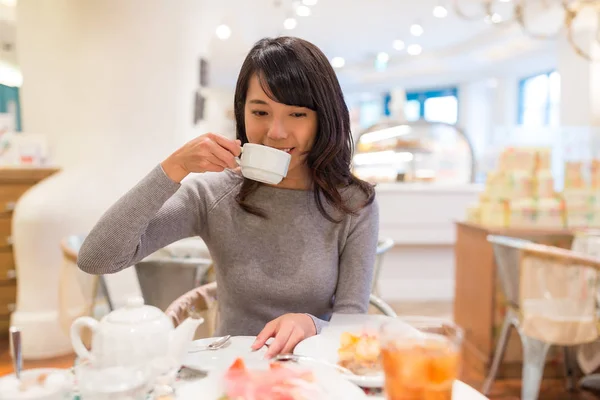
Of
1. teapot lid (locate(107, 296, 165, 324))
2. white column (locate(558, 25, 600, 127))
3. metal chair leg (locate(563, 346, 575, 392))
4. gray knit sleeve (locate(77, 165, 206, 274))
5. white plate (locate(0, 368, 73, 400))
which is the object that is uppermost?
white column (locate(558, 25, 600, 127))

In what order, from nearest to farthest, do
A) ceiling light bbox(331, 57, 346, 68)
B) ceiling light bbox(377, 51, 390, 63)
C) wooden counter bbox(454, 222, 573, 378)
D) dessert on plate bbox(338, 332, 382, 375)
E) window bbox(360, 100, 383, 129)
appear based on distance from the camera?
dessert on plate bbox(338, 332, 382, 375) → wooden counter bbox(454, 222, 573, 378) → ceiling light bbox(377, 51, 390, 63) → ceiling light bbox(331, 57, 346, 68) → window bbox(360, 100, 383, 129)

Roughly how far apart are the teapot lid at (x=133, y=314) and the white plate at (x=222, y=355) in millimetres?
130

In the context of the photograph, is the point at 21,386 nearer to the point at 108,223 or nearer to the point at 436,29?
the point at 108,223

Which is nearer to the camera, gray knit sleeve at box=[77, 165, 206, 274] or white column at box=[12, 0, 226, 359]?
gray knit sleeve at box=[77, 165, 206, 274]

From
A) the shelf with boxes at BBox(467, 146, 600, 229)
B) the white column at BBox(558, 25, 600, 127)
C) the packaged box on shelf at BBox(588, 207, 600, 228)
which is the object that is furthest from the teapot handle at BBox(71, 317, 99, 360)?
the white column at BBox(558, 25, 600, 127)

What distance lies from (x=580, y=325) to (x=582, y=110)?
3.70 m

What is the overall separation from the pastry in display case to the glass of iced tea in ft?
19.3

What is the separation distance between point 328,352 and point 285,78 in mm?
629

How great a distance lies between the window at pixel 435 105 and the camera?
35.1ft

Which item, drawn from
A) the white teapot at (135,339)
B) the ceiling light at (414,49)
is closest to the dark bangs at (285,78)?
the white teapot at (135,339)

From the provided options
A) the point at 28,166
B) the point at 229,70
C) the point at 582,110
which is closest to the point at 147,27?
the point at 28,166

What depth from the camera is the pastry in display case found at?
Answer: 263 inches

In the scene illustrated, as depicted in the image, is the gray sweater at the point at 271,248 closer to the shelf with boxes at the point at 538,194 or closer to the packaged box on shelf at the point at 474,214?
the shelf with boxes at the point at 538,194

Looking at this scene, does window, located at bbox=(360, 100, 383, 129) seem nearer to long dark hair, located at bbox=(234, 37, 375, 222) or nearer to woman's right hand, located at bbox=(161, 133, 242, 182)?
long dark hair, located at bbox=(234, 37, 375, 222)
